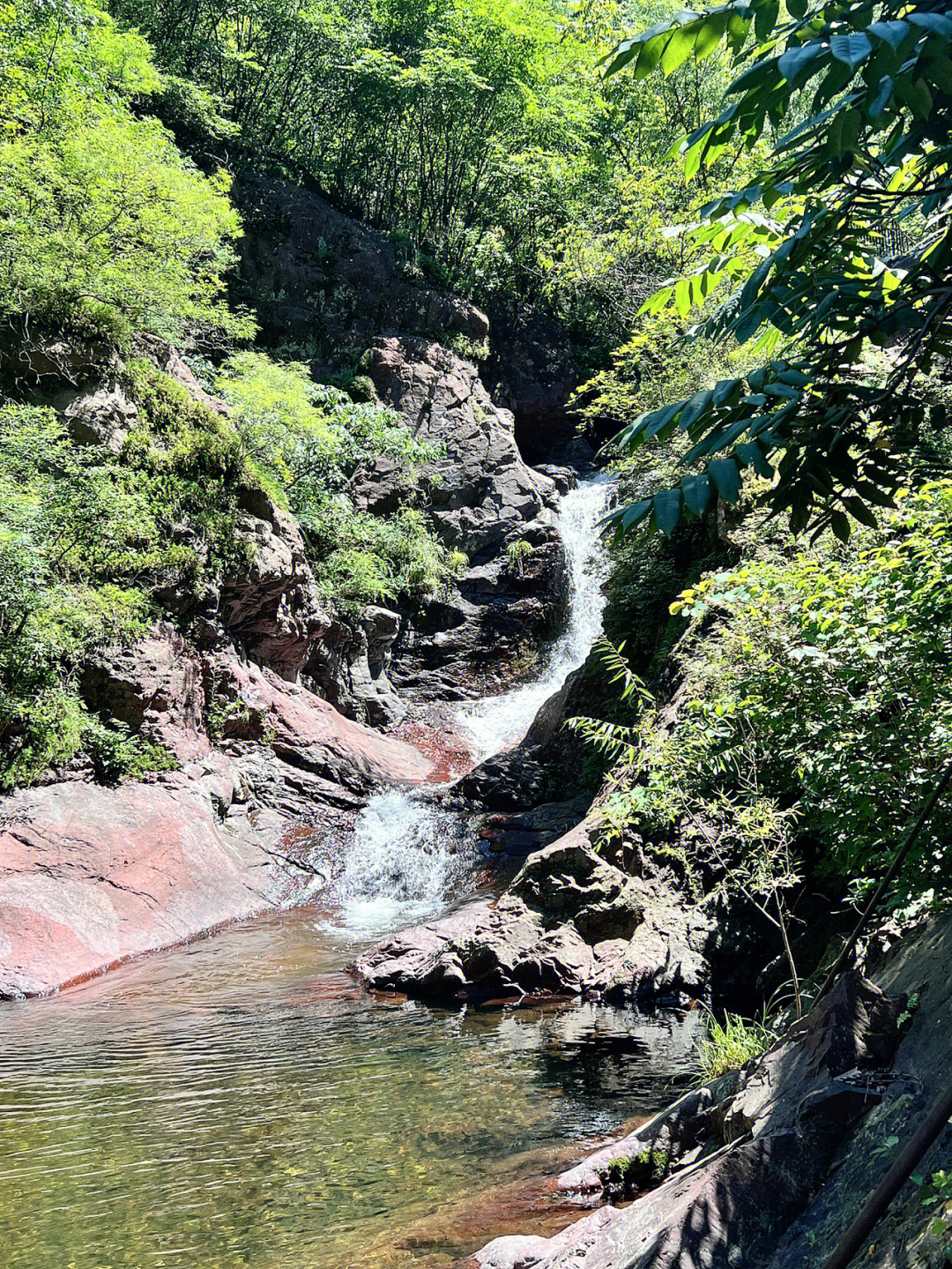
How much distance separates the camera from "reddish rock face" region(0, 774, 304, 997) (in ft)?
28.6

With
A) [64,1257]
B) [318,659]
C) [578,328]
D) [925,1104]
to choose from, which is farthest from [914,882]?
[578,328]

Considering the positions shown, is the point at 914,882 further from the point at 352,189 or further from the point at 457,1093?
the point at 352,189

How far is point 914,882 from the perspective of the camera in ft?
12.2

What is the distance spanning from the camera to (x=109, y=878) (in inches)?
381

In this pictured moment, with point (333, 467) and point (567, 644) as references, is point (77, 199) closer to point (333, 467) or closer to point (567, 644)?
point (333, 467)

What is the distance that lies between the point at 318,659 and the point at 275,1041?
1053 centimetres

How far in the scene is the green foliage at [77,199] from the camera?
1159cm

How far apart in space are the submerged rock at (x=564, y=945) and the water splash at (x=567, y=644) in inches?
353

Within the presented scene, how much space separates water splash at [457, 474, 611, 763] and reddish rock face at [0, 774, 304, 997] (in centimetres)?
729

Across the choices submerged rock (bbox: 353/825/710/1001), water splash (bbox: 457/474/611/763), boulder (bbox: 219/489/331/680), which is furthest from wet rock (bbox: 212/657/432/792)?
submerged rock (bbox: 353/825/710/1001)

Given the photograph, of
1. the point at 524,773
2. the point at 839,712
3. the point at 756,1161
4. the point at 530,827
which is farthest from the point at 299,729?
the point at 756,1161

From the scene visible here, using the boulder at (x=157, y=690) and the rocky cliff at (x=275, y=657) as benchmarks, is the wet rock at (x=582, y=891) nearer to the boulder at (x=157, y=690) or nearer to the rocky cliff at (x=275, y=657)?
the rocky cliff at (x=275, y=657)

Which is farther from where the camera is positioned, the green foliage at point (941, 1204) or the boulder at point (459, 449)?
the boulder at point (459, 449)

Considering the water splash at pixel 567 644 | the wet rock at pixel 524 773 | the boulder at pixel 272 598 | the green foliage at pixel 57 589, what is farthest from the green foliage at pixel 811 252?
the water splash at pixel 567 644
